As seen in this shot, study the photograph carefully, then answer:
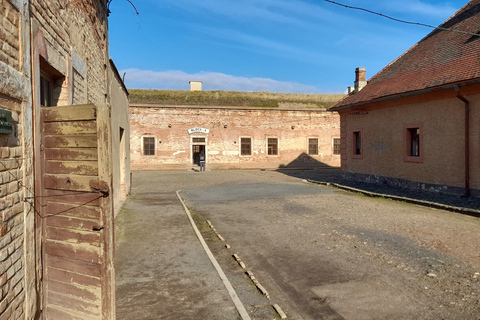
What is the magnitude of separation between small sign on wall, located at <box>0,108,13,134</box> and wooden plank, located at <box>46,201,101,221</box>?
907 millimetres

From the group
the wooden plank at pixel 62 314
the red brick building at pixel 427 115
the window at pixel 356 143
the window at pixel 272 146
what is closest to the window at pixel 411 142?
the red brick building at pixel 427 115

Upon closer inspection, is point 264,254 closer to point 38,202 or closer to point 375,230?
point 375,230

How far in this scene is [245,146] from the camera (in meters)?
29.8

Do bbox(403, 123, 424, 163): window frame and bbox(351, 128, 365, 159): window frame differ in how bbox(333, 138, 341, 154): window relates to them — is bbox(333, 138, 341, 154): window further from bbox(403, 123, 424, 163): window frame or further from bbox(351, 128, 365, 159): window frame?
bbox(403, 123, 424, 163): window frame

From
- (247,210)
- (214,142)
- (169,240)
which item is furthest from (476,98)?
(214,142)

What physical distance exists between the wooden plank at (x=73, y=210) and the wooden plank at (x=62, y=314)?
954 mm

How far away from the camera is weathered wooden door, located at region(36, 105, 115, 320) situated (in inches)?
131

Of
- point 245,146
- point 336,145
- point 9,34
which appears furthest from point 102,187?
point 336,145

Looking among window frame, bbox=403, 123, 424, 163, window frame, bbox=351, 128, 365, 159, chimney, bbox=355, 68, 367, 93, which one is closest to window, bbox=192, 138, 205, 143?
window frame, bbox=351, 128, 365, 159

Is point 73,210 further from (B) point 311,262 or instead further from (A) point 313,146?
(A) point 313,146

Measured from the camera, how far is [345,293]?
4.38m

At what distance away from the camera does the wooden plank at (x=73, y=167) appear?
338 centimetres

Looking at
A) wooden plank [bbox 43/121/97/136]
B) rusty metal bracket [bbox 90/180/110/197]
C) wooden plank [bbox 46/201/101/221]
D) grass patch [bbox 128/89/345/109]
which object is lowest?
wooden plank [bbox 46/201/101/221]

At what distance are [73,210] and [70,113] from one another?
0.97 metres
